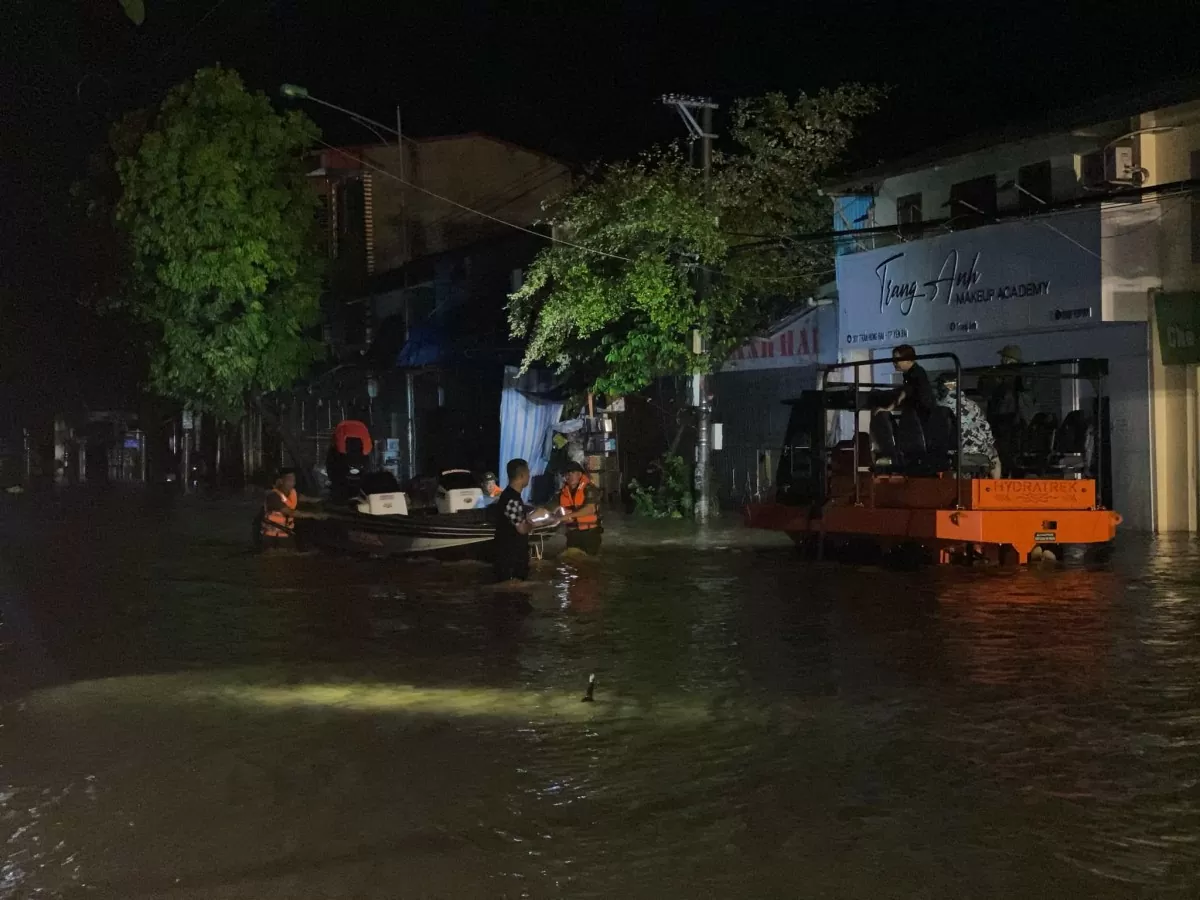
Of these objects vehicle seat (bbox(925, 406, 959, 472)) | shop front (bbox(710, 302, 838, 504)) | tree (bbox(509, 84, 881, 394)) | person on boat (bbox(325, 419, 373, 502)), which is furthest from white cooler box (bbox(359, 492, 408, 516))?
shop front (bbox(710, 302, 838, 504))

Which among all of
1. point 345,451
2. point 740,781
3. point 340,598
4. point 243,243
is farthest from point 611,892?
point 243,243

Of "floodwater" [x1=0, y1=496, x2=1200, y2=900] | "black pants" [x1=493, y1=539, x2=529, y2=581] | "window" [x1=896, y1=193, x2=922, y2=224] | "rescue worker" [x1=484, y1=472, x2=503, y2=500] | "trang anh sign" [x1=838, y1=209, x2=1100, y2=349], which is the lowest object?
"floodwater" [x1=0, y1=496, x2=1200, y2=900]

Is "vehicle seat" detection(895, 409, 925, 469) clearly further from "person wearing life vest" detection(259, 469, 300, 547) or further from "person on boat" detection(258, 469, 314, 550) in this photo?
"person wearing life vest" detection(259, 469, 300, 547)

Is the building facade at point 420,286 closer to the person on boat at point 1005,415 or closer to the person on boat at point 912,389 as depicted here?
the person on boat at point 1005,415

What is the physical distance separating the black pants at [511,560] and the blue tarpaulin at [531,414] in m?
13.2

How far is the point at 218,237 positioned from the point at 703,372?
39.9ft

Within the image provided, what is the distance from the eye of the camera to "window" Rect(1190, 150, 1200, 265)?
1973cm

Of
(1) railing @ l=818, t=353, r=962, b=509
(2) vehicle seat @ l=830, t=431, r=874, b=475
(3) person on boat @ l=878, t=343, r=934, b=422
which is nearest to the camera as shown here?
(1) railing @ l=818, t=353, r=962, b=509

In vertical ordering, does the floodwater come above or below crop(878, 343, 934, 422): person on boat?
below

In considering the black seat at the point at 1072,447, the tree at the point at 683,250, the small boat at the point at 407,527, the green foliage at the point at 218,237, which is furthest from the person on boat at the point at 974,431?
the green foliage at the point at 218,237

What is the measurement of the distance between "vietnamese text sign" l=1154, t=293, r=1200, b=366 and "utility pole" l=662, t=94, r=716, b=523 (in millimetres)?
7288

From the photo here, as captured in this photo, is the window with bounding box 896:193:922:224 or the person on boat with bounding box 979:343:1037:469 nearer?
the person on boat with bounding box 979:343:1037:469

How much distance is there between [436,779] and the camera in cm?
724

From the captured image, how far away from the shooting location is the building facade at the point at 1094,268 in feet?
65.5
